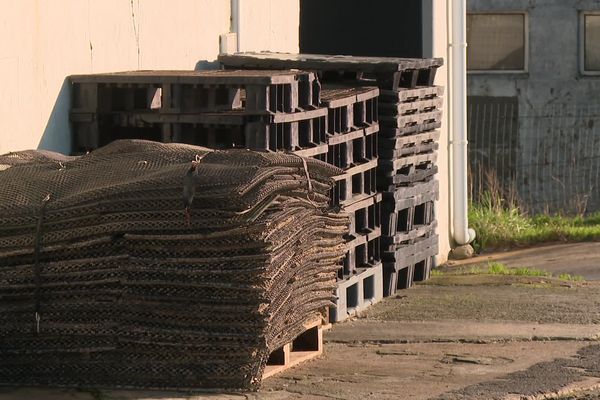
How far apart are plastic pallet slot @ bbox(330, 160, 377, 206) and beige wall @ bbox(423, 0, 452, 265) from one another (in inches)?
105

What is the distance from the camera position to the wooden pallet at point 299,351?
825 centimetres

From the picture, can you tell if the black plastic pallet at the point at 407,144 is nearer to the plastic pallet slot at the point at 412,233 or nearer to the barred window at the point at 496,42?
the plastic pallet slot at the point at 412,233

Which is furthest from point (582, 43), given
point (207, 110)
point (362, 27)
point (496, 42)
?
point (207, 110)

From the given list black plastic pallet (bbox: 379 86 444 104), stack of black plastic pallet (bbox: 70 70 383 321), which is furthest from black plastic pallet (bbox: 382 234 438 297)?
stack of black plastic pallet (bbox: 70 70 383 321)

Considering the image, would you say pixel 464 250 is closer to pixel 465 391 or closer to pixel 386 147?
pixel 386 147

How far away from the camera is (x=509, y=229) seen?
1631 centimetres

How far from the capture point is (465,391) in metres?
8.01

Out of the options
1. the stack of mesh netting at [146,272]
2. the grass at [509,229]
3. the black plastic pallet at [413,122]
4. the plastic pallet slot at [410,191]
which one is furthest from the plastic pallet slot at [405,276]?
the stack of mesh netting at [146,272]

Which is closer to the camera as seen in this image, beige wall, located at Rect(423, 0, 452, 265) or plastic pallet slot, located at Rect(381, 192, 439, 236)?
plastic pallet slot, located at Rect(381, 192, 439, 236)

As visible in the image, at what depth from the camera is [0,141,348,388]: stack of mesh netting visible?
283 inches

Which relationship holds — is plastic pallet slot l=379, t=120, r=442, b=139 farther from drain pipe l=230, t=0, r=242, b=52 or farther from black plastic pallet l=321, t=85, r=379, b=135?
drain pipe l=230, t=0, r=242, b=52

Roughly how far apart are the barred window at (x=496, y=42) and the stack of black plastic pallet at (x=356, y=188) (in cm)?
1432

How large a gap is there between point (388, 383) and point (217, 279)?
5.05 ft

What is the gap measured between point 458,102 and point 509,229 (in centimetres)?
242
